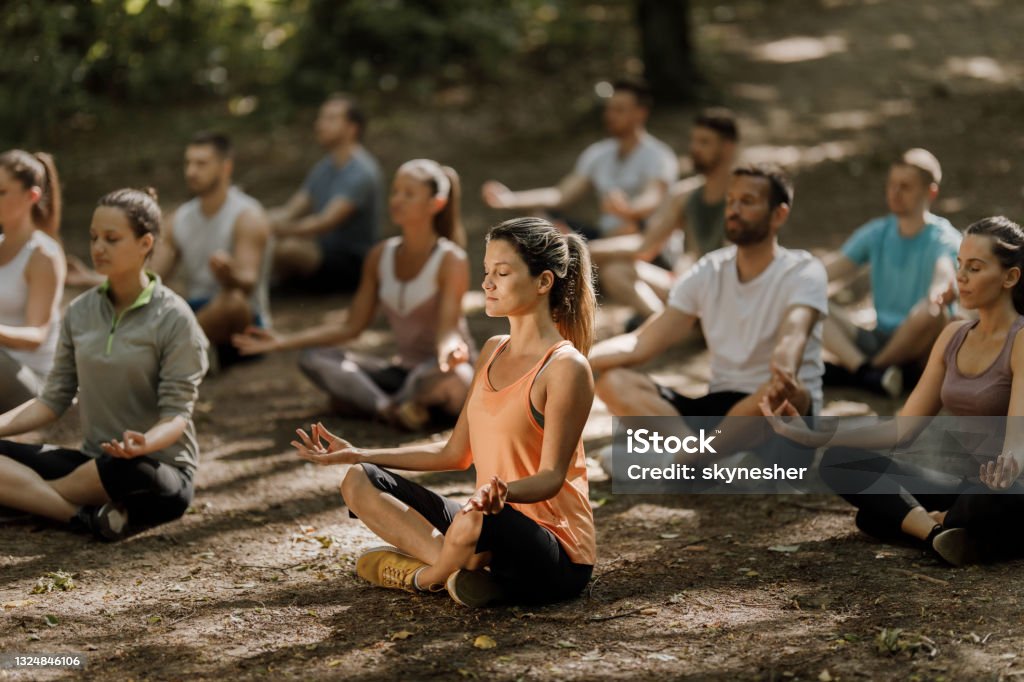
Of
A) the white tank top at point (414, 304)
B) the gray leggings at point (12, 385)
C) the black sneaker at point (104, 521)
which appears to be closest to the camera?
the black sneaker at point (104, 521)

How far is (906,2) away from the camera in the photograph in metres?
17.0

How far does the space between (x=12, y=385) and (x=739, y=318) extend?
11.2ft

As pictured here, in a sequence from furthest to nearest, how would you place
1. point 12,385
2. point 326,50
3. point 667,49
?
1. point 326,50
2. point 667,49
3. point 12,385

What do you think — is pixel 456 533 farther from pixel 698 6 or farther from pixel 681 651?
pixel 698 6

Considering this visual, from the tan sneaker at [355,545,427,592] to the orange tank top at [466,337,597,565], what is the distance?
42 centimetres

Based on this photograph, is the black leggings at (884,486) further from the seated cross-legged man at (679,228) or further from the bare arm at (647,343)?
the seated cross-legged man at (679,228)

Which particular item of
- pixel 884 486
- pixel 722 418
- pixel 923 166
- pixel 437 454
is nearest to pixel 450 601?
pixel 437 454

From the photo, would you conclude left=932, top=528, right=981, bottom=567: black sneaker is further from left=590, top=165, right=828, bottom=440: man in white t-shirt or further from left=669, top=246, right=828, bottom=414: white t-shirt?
left=669, top=246, right=828, bottom=414: white t-shirt

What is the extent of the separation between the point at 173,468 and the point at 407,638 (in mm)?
1709

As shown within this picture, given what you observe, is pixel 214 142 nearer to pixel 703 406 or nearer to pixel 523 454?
pixel 703 406

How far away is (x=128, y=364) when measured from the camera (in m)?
5.16

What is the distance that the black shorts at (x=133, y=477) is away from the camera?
511cm

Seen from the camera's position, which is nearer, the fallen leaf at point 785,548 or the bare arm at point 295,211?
the fallen leaf at point 785,548

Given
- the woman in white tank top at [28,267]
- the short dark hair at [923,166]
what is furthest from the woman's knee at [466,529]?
the short dark hair at [923,166]
